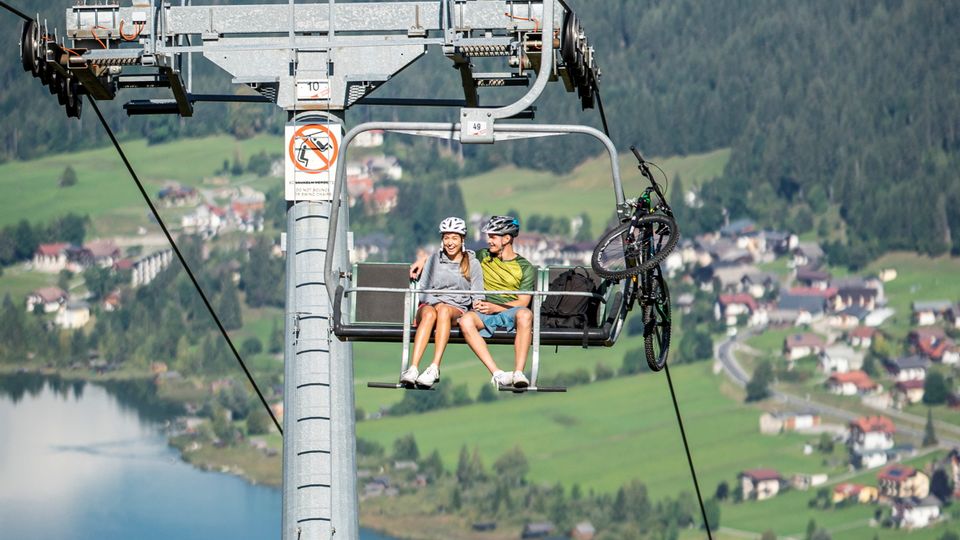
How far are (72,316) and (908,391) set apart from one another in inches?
2456

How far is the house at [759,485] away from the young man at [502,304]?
442ft

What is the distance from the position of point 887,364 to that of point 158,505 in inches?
1937

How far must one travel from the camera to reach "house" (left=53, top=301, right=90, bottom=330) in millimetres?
193250

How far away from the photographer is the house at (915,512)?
154 m

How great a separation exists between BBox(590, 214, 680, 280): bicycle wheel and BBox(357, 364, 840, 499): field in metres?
136

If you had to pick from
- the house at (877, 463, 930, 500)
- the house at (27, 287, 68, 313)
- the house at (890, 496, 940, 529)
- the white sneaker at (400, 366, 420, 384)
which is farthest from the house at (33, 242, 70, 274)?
the white sneaker at (400, 366, 420, 384)

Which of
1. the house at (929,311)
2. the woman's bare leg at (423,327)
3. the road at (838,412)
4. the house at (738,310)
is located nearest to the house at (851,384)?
the road at (838,412)

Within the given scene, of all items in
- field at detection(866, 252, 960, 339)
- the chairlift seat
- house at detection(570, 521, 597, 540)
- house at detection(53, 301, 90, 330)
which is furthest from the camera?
house at detection(53, 301, 90, 330)

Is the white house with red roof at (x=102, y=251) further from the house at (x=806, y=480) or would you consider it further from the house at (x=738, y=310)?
the house at (x=806, y=480)

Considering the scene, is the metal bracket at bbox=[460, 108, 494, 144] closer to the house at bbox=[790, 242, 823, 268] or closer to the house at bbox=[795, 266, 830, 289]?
the house at bbox=[795, 266, 830, 289]

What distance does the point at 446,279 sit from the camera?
16.6 m

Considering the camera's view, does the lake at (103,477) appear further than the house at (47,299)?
No

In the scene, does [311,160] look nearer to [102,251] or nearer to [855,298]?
[855,298]

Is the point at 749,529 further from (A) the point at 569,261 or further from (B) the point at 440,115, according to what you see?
(B) the point at 440,115
